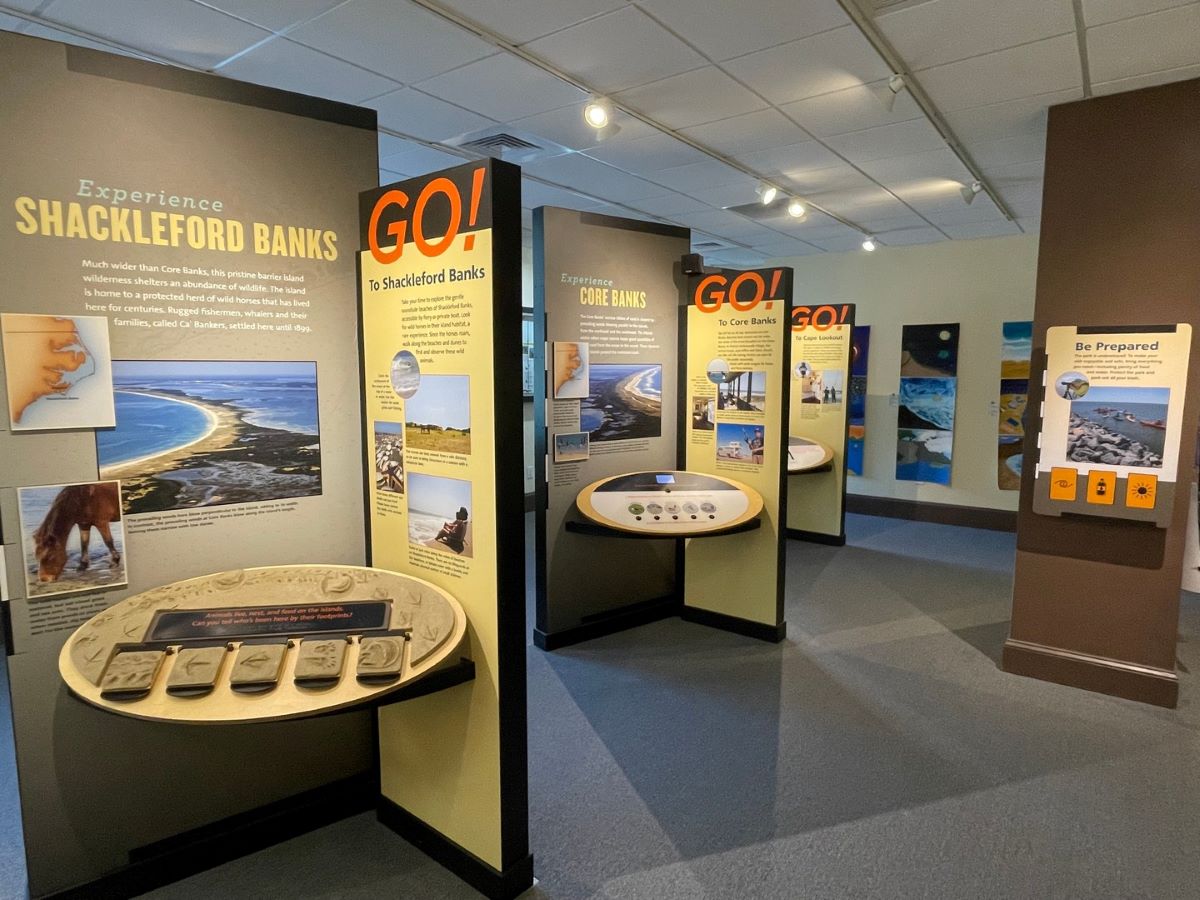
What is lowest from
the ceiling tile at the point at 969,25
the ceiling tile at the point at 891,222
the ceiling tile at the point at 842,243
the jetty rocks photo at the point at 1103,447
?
the jetty rocks photo at the point at 1103,447

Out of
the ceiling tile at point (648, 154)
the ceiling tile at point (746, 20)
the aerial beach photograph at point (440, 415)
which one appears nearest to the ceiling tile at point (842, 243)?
the ceiling tile at point (648, 154)

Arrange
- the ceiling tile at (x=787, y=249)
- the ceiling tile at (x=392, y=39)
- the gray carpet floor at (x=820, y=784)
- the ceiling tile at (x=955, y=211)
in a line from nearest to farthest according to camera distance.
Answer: the gray carpet floor at (x=820, y=784), the ceiling tile at (x=392, y=39), the ceiling tile at (x=955, y=211), the ceiling tile at (x=787, y=249)

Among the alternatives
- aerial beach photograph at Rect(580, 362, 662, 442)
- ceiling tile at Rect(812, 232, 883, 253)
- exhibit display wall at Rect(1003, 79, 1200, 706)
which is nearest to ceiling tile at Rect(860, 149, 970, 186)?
exhibit display wall at Rect(1003, 79, 1200, 706)

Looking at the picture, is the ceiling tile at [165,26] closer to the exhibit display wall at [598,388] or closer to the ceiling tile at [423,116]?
the ceiling tile at [423,116]

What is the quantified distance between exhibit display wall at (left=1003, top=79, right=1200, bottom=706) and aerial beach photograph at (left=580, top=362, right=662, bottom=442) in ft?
6.77

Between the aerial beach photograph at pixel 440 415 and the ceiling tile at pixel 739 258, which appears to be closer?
the aerial beach photograph at pixel 440 415

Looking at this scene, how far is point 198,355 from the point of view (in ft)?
7.08

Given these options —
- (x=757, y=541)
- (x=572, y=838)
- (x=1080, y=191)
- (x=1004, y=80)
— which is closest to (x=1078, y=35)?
(x=1004, y=80)

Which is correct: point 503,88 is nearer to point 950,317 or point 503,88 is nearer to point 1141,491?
point 1141,491

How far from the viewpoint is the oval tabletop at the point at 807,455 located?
6.24 meters

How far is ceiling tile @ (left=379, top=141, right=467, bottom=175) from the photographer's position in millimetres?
4289

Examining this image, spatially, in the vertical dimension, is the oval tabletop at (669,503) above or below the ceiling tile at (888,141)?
below

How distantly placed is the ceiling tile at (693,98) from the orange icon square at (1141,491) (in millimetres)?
2644

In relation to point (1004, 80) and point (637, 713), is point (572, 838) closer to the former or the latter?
point (637, 713)
